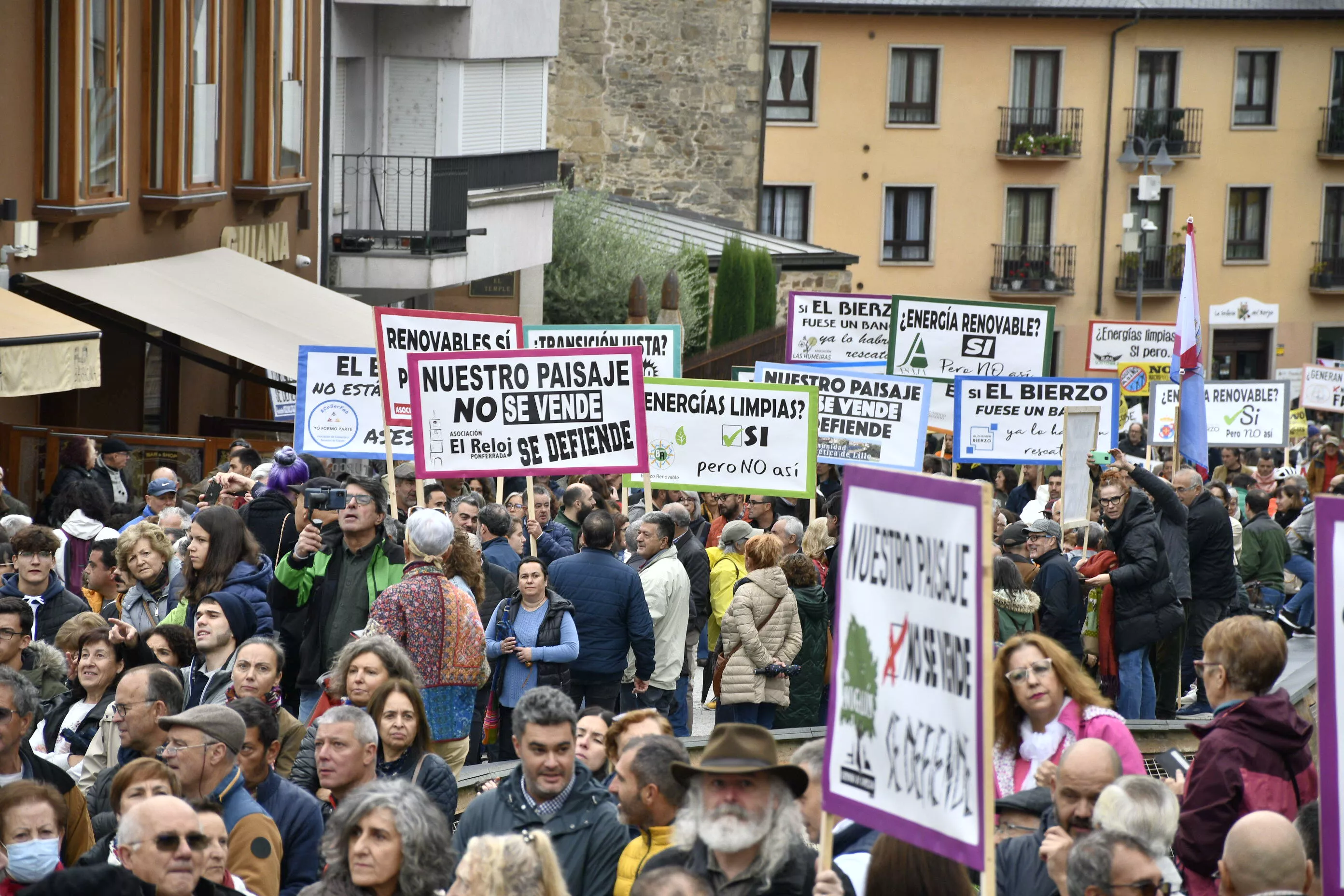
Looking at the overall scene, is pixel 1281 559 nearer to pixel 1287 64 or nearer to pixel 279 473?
pixel 279 473

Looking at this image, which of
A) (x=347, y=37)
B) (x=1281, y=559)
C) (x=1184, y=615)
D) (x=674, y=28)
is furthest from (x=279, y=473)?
(x=674, y=28)

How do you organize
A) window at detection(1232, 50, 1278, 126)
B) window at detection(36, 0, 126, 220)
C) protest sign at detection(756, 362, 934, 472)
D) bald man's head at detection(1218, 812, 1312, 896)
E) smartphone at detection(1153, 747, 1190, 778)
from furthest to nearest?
window at detection(1232, 50, 1278, 126) < window at detection(36, 0, 126, 220) < protest sign at detection(756, 362, 934, 472) < smartphone at detection(1153, 747, 1190, 778) < bald man's head at detection(1218, 812, 1312, 896)

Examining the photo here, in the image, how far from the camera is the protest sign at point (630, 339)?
13828 mm

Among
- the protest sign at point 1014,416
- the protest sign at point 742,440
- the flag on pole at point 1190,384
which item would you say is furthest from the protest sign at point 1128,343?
the protest sign at point 742,440

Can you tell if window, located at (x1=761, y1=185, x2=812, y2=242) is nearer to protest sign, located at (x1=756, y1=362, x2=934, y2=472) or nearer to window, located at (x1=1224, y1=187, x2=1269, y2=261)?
window, located at (x1=1224, y1=187, x2=1269, y2=261)

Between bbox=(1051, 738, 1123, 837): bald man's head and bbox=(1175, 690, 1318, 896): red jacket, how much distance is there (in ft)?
1.88

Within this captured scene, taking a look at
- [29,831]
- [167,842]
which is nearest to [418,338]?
[29,831]

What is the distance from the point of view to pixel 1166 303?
164 feet

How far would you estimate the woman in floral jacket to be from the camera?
28.1ft

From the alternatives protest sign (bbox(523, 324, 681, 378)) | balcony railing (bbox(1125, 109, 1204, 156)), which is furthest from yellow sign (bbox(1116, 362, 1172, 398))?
balcony railing (bbox(1125, 109, 1204, 156))

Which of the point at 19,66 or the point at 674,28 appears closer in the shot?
the point at 19,66

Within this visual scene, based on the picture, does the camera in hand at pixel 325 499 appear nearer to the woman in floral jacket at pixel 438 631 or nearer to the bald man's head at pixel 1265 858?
the woman in floral jacket at pixel 438 631

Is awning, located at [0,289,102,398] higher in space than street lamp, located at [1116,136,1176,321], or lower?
lower

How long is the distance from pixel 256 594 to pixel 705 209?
33131 mm
